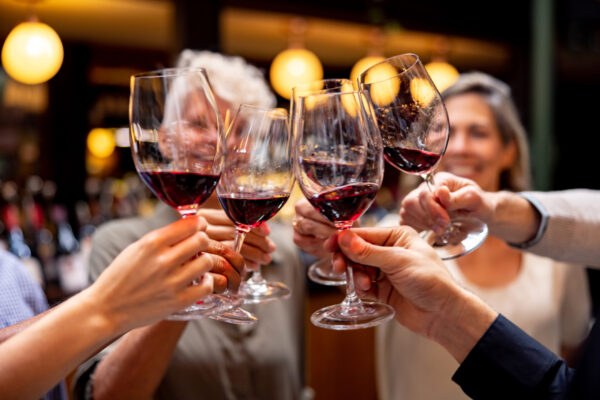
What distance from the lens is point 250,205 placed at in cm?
82

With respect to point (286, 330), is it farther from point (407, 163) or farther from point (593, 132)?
point (593, 132)

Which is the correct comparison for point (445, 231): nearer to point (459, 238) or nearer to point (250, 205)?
point (459, 238)

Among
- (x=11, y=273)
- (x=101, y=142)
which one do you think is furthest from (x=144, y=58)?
(x=11, y=273)

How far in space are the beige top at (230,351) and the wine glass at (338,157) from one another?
70 centimetres

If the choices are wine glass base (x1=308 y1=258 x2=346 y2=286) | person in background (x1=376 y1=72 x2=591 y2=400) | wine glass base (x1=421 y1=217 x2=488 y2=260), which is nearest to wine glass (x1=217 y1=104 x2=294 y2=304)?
wine glass base (x1=308 y1=258 x2=346 y2=286)

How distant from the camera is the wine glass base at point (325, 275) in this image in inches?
40.5

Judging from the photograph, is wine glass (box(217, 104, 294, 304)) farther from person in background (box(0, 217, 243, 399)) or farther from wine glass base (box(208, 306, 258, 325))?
person in background (box(0, 217, 243, 399))

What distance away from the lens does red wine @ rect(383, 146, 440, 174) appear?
0.92 metres

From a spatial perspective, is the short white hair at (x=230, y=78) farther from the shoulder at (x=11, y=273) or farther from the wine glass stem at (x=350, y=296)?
the wine glass stem at (x=350, y=296)

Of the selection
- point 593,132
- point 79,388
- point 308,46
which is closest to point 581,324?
point 79,388

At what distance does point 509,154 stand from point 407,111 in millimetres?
1215

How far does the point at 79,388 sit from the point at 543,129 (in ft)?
12.5

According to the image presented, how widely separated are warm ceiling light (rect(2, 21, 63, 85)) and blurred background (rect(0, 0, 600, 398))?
0.06ft

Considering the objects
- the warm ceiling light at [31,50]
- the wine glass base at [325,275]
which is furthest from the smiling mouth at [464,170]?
the warm ceiling light at [31,50]
